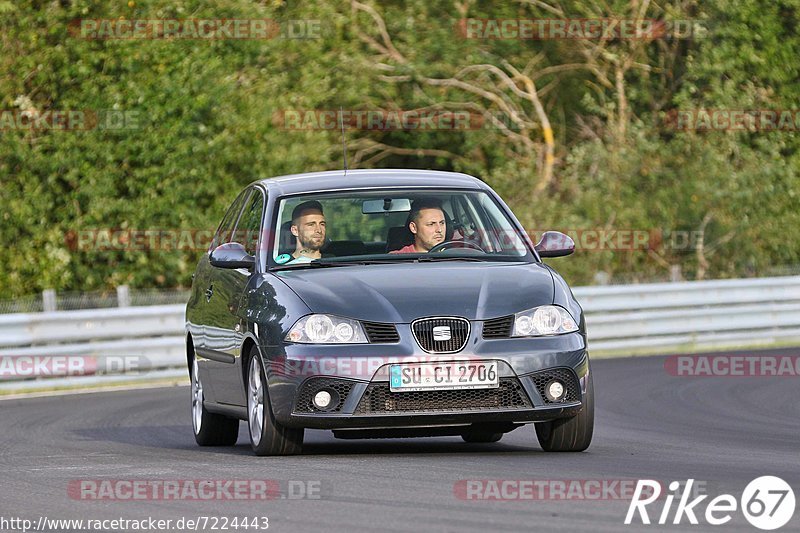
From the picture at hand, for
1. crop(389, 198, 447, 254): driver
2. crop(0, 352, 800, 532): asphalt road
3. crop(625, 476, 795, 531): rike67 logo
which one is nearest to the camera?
crop(625, 476, 795, 531): rike67 logo

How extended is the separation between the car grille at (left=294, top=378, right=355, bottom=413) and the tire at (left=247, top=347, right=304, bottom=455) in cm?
26

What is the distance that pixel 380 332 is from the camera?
9.41m

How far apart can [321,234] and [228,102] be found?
16.4 metres

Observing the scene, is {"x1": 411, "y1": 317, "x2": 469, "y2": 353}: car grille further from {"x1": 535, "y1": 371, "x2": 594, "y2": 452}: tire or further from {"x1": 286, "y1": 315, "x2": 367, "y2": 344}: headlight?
{"x1": 535, "y1": 371, "x2": 594, "y2": 452}: tire

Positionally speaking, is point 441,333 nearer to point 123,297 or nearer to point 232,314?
Answer: point 232,314

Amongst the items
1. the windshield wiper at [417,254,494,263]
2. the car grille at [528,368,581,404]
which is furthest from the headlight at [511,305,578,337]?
the windshield wiper at [417,254,494,263]

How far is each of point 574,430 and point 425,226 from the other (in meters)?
1.59

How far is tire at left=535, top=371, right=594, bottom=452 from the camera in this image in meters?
9.89

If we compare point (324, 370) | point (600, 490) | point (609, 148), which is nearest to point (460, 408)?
point (324, 370)

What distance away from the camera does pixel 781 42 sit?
3253cm

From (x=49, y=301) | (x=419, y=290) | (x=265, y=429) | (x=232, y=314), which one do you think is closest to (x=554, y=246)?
(x=419, y=290)

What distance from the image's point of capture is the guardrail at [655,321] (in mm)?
19875

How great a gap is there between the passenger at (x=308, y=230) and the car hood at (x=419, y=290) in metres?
0.39

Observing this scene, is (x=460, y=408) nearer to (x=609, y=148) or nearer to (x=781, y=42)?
(x=609, y=148)
